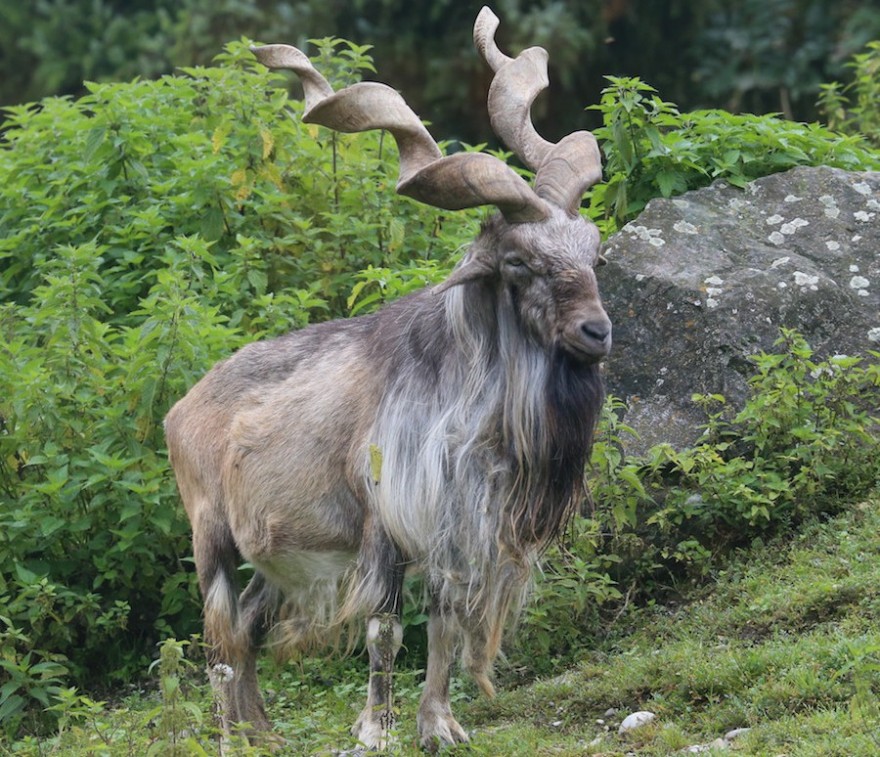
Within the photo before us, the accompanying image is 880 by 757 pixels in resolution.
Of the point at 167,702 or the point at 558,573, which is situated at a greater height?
the point at 167,702

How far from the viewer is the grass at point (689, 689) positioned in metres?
6.19

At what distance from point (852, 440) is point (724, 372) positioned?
75 cm

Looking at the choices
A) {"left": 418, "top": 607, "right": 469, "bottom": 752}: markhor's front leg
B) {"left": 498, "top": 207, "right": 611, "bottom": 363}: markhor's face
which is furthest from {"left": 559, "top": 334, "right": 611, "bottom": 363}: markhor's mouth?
{"left": 418, "top": 607, "right": 469, "bottom": 752}: markhor's front leg

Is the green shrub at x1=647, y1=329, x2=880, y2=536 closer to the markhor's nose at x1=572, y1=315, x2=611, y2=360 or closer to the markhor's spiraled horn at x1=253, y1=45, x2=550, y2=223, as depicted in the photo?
the markhor's nose at x1=572, y1=315, x2=611, y2=360

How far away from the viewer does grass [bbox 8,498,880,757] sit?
20.3 ft

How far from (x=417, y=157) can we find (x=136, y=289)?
11.1ft

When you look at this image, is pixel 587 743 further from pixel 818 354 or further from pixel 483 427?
pixel 818 354

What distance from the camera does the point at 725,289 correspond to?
8.97 m

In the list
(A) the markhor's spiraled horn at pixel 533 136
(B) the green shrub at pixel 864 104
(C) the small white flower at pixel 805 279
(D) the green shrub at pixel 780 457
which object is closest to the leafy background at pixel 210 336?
(D) the green shrub at pixel 780 457

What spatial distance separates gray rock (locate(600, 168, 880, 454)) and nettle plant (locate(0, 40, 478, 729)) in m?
1.12

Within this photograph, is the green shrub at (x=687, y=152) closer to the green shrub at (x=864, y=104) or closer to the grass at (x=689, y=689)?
the green shrub at (x=864, y=104)

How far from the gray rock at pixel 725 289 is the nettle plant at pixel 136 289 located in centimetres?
112

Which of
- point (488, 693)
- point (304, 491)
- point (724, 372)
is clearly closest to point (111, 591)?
point (304, 491)

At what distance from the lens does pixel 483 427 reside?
6.84 meters
